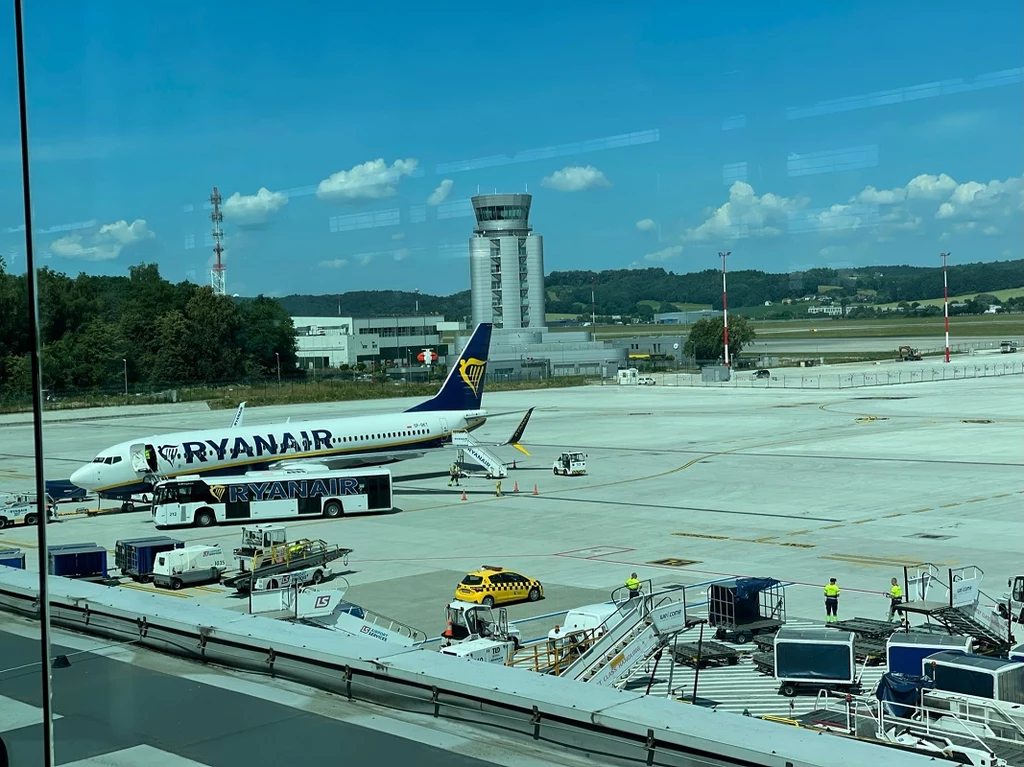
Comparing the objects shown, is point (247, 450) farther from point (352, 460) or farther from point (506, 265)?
point (506, 265)

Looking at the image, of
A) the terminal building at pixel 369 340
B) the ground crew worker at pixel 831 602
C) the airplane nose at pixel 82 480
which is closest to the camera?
the ground crew worker at pixel 831 602

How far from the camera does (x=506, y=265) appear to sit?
16088cm

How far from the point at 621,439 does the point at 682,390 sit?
44.8m

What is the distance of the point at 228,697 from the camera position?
1281 centimetres

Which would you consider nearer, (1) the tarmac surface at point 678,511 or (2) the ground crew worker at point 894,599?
(2) the ground crew worker at point 894,599

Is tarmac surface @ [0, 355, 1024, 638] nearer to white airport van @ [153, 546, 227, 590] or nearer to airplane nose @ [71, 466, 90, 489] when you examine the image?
white airport van @ [153, 546, 227, 590]

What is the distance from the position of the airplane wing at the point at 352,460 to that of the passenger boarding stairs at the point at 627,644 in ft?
102

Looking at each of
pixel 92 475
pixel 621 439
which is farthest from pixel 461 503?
pixel 621 439

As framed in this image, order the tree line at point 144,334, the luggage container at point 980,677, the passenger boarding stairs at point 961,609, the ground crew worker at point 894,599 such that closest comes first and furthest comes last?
the luggage container at point 980,677
the tree line at point 144,334
the passenger boarding stairs at point 961,609
the ground crew worker at point 894,599

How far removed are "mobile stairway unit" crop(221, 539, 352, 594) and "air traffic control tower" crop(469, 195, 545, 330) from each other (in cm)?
12736

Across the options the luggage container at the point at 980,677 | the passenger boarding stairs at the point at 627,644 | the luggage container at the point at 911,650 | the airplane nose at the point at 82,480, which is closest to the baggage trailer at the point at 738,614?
the luggage container at the point at 911,650

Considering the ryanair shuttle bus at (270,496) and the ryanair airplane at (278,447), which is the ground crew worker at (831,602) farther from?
the ryanair airplane at (278,447)

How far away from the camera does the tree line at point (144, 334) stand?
1973cm

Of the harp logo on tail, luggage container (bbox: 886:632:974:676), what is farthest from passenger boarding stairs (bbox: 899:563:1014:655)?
the harp logo on tail
